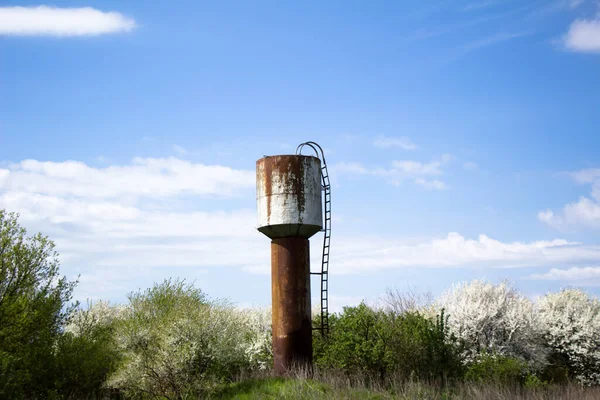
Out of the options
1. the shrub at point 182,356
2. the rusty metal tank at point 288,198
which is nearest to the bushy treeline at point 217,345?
the shrub at point 182,356

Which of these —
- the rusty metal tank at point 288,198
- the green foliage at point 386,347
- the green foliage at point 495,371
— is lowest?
the green foliage at point 495,371

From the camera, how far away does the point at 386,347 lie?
70.4 ft

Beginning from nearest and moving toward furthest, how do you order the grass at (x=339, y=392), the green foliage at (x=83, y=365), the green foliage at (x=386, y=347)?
the grass at (x=339, y=392), the green foliage at (x=386, y=347), the green foliage at (x=83, y=365)

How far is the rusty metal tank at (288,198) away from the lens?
20375mm

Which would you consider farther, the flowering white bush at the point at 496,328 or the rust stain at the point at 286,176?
the flowering white bush at the point at 496,328

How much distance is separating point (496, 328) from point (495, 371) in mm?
4285

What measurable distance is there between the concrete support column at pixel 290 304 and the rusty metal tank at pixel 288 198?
0.51m

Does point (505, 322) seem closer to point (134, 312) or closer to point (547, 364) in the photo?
point (547, 364)

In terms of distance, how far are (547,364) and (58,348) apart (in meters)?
20.9

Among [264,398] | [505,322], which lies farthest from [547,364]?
[264,398]

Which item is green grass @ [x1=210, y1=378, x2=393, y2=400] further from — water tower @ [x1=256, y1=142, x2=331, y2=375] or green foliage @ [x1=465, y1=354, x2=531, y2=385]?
green foliage @ [x1=465, y1=354, x2=531, y2=385]

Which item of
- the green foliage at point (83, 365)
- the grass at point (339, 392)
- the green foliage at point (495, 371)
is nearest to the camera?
the grass at point (339, 392)

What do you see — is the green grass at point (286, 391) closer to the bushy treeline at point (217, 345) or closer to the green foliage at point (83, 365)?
the bushy treeline at point (217, 345)

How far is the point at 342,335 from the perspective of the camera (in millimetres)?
21859
